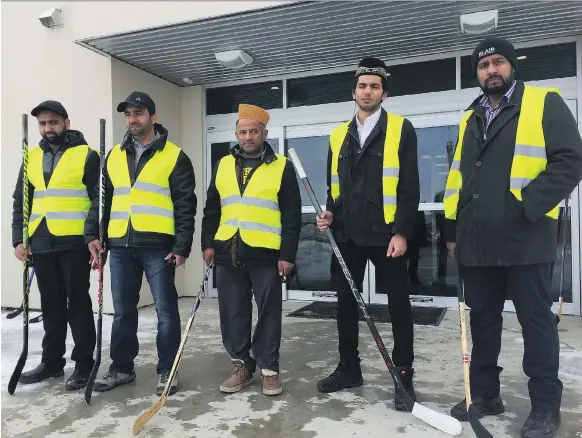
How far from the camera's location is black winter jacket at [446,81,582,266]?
221 cm

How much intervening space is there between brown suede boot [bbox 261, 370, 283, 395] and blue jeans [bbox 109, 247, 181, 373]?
1.96 feet

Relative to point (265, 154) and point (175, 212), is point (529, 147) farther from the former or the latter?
point (175, 212)

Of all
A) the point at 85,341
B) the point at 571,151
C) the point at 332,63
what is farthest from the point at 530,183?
the point at 332,63

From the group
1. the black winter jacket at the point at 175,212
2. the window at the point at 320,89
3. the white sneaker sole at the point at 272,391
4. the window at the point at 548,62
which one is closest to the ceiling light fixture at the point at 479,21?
the window at the point at 548,62

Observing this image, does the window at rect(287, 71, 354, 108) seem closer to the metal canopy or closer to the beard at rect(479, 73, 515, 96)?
the metal canopy

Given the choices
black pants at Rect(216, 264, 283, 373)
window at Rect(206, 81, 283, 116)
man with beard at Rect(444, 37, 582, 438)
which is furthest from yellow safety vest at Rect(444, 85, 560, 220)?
window at Rect(206, 81, 283, 116)

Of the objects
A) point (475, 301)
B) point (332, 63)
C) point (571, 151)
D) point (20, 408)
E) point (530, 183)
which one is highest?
point (332, 63)

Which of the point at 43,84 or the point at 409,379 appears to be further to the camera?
the point at 43,84

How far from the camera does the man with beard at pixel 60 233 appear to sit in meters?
3.15

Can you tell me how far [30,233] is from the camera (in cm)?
319

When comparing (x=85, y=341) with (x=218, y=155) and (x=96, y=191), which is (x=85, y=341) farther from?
(x=218, y=155)

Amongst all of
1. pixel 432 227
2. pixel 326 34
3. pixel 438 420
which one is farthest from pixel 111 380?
pixel 432 227

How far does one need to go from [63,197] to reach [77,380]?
117 cm

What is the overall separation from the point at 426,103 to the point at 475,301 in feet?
11.5
